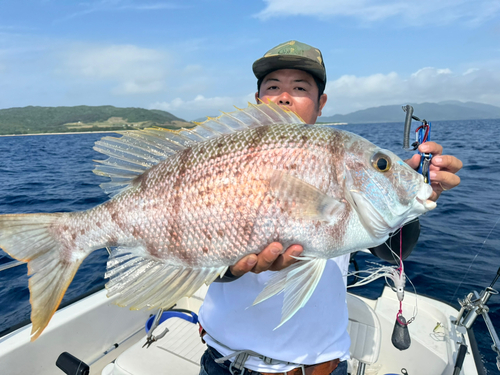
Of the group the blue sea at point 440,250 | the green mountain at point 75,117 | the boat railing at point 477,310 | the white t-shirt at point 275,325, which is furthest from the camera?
the green mountain at point 75,117

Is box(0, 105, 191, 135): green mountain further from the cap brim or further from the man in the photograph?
the man

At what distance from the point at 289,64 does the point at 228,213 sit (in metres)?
1.60

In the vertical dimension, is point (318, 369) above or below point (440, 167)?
below

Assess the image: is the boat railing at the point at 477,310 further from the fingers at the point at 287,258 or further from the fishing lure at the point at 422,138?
the fingers at the point at 287,258

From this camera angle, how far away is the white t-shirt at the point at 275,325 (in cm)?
187

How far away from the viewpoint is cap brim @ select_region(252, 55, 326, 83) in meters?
2.54

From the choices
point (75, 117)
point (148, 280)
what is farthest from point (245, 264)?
point (75, 117)

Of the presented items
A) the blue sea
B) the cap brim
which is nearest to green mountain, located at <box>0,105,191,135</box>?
the blue sea

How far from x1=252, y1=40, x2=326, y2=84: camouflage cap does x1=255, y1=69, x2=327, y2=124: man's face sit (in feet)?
0.20

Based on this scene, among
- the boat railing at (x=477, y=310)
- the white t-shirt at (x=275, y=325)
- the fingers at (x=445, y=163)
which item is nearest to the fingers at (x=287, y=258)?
the white t-shirt at (x=275, y=325)

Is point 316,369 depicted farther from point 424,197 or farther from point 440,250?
point 440,250

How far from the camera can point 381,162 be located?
1775 mm

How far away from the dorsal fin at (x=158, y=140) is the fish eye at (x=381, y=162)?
1.75 feet

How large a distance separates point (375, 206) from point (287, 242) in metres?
0.56
